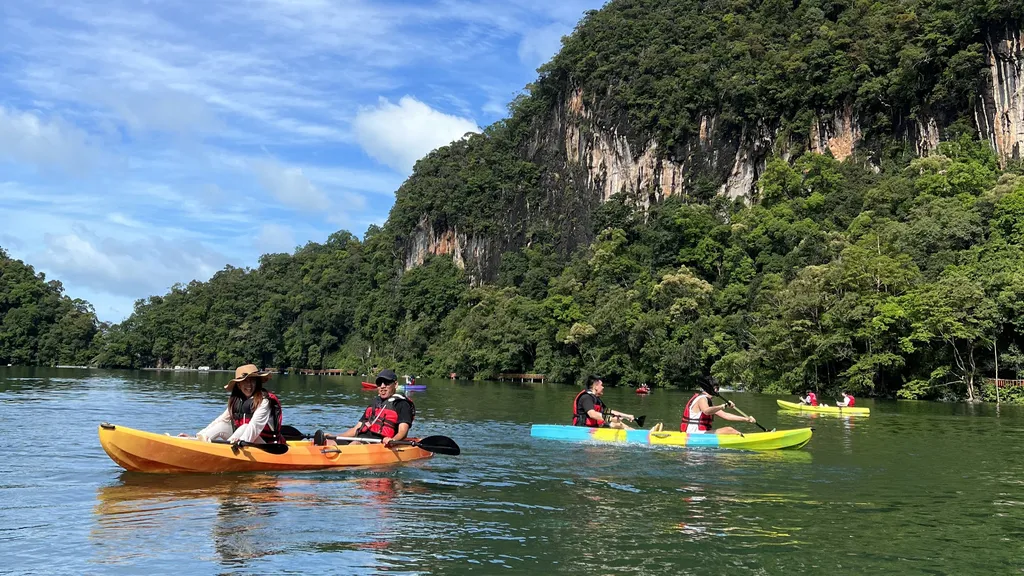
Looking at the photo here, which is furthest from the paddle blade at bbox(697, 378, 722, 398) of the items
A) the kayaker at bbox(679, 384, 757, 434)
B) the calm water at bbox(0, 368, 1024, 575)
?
the calm water at bbox(0, 368, 1024, 575)

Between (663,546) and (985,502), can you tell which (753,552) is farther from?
(985,502)

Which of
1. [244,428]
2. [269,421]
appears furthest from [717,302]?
[244,428]

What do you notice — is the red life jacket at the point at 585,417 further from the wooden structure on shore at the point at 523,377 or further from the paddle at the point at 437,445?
the wooden structure on shore at the point at 523,377

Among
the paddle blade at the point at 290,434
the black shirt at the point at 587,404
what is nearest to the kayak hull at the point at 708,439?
the black shirt at the point at 587,404

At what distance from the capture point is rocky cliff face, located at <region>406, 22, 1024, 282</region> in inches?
2525

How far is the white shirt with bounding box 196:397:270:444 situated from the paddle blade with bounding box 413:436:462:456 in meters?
3.07

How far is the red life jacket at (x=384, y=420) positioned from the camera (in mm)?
15047

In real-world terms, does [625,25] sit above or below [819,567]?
above

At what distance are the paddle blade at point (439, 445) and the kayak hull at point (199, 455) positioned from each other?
1408 mm

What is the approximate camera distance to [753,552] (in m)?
8.92

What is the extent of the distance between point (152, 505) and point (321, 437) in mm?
3512

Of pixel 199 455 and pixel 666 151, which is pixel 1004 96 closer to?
pixel 666 151

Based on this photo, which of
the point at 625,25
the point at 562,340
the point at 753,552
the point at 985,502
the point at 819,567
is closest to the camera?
the point at 819,567

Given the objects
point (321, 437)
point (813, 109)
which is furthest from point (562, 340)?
point (321, 437)
